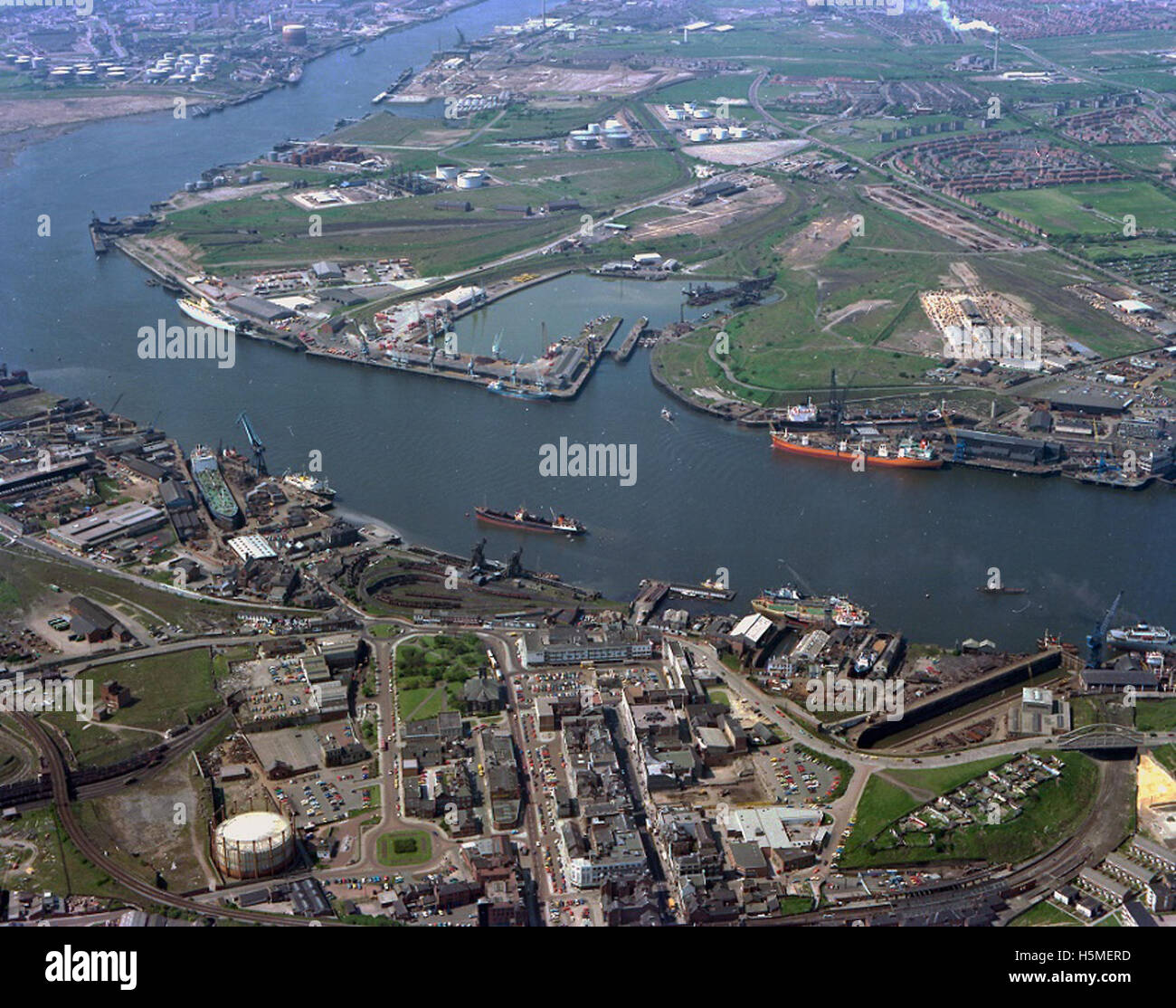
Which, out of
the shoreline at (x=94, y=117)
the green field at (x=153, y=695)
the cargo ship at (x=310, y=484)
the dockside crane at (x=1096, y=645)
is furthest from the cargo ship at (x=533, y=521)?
the shoreline at (x=94, y=117)

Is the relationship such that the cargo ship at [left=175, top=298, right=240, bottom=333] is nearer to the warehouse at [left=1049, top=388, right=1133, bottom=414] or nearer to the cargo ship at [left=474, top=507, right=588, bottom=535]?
the cargo ship at [left=474, top=507, right=588, bottom=535]

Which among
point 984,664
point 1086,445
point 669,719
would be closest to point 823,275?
point 1086,445

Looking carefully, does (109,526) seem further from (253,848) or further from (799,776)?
(799,776)

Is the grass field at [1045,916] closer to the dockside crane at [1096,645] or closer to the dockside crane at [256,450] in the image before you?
the dockside crane at [1096,645]

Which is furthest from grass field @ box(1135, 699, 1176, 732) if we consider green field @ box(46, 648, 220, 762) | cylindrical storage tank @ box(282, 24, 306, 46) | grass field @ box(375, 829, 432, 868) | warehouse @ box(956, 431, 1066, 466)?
cylindrical storage tank @ box(282, 24, 306, 46)

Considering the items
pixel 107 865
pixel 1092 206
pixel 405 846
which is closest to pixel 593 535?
pixel 405 846

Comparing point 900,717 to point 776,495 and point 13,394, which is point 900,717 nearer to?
point 776,495
